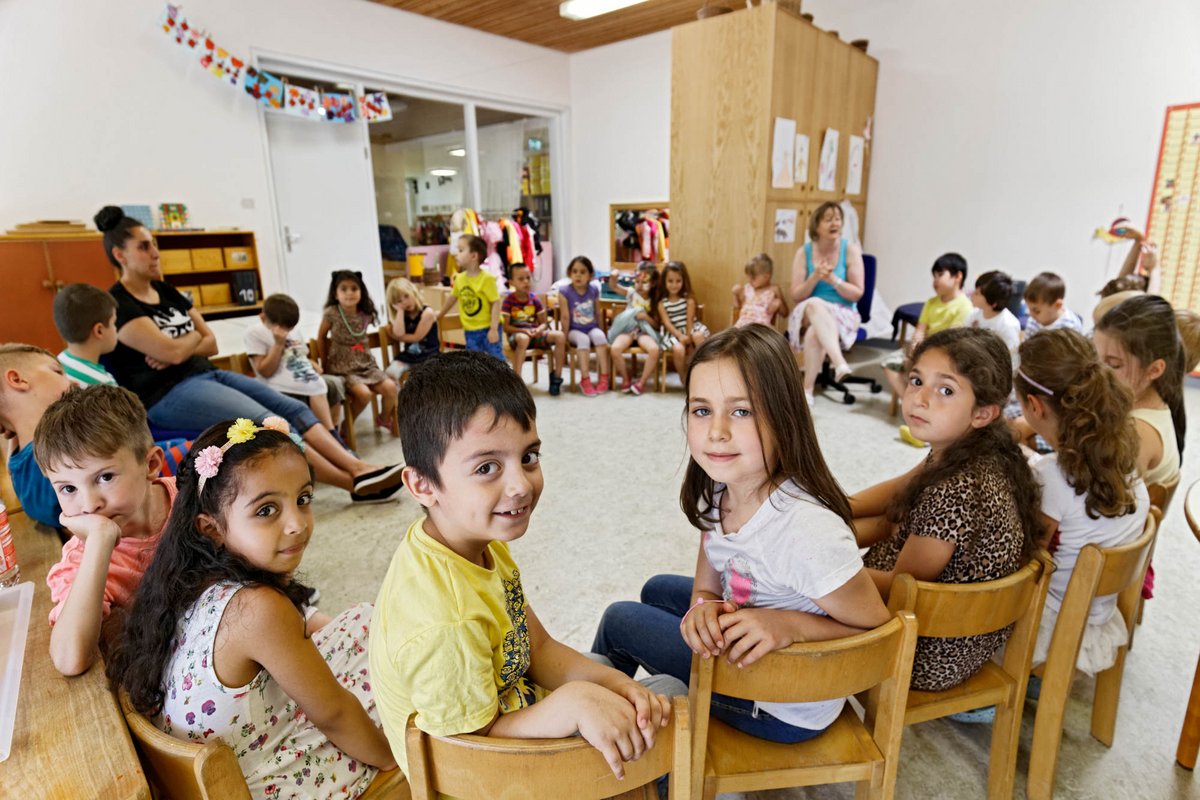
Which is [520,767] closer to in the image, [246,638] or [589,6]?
[246,638]

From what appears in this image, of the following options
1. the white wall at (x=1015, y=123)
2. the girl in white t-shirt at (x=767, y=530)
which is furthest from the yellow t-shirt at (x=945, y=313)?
the girl in white t-shirt at (x=767, y=530)

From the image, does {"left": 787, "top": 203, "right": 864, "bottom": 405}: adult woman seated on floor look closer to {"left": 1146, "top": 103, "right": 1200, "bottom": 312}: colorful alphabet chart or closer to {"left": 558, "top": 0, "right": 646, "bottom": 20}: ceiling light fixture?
{"left": 1146, "top": 103, "right": 1200, "bottom": 312}: colorful alphabet chart

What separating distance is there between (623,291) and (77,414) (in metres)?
4.48

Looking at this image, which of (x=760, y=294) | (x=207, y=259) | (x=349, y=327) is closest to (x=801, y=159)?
(x=760, y=294)

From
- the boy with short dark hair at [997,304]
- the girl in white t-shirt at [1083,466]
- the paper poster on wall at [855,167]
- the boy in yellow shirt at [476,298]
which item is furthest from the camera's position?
the paper poster on wall at [855,167]

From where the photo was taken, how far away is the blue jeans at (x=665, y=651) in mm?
1034

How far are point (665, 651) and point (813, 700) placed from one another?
0.36 metres

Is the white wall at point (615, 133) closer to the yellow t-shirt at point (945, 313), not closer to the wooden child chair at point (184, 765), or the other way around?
the yellow t-shirt at point (945, 313)

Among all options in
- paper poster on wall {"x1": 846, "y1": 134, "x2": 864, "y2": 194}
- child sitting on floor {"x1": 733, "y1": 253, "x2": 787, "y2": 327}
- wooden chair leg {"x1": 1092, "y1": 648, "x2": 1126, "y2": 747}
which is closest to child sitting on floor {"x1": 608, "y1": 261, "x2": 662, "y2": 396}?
child sitting on floor {"x1": 733, "y1": 253, "x2": 787, "y2": 327}

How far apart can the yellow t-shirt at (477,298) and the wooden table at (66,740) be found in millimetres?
3314

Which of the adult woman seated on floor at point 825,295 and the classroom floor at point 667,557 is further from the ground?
the adult woman seated on floor at point 825,295

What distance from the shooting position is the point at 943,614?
0.99 meters

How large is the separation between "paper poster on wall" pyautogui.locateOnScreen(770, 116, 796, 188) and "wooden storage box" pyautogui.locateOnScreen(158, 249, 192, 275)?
13.5 ft

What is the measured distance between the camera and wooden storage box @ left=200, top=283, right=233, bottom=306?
481 cm
